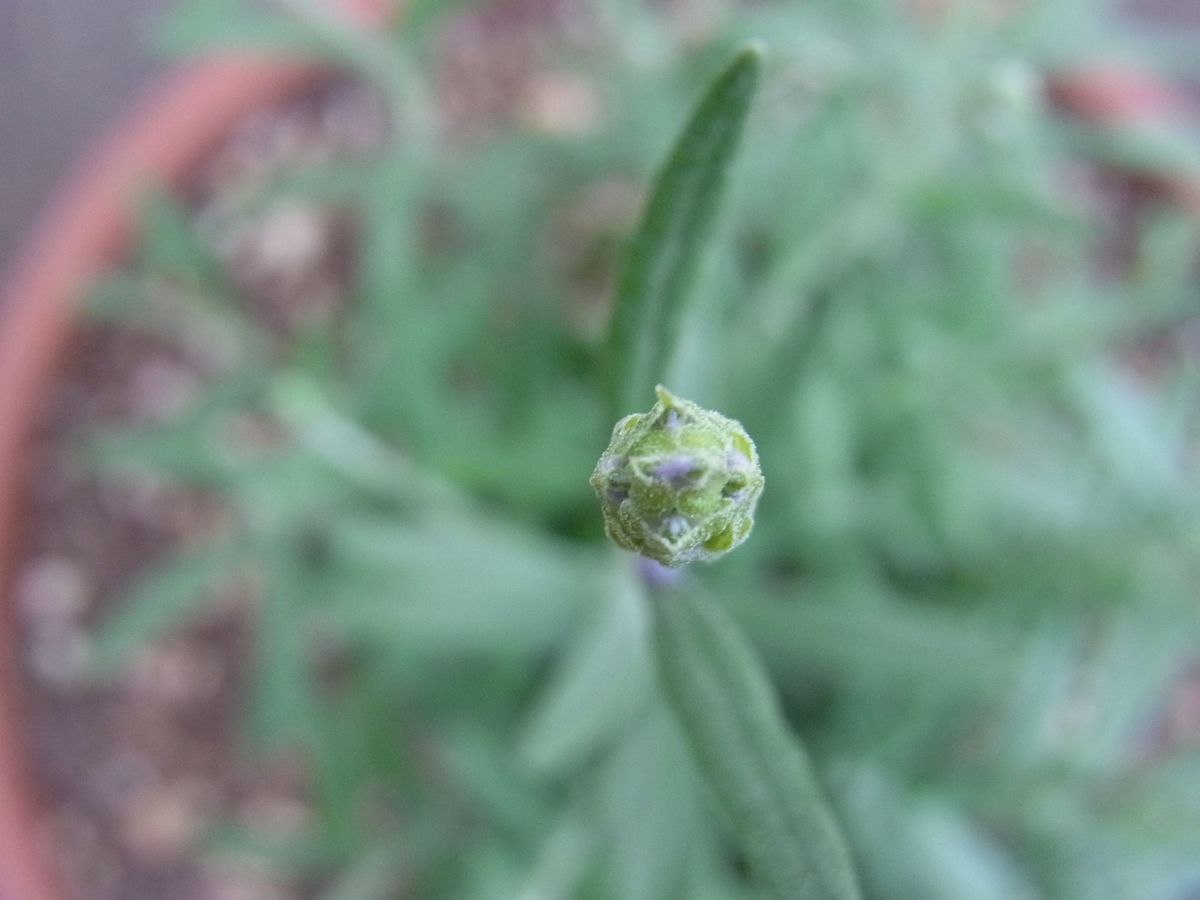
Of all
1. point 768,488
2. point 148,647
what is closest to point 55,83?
point 148,647

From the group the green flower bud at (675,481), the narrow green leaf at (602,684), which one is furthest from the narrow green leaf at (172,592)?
the green flower bud at (675,481)

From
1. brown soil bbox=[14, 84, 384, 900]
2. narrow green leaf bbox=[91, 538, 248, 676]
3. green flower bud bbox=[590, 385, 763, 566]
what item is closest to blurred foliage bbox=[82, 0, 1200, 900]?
narrow green leaf bbox=[91, 538, 248, 676]

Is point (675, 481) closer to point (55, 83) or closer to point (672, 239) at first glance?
point (672, 239)

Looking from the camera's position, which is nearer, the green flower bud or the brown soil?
the green flower bud

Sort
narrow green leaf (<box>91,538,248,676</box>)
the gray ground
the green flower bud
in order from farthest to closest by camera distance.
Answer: the gray ground
narrow green leaf (<box>91,538,248,676</box>)
the green flower bud

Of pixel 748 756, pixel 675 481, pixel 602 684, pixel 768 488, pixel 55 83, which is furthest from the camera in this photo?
pixel 55 83

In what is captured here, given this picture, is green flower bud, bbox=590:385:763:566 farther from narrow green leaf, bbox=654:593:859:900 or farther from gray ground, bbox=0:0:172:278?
gray ground, bbox=0:0:172:278
